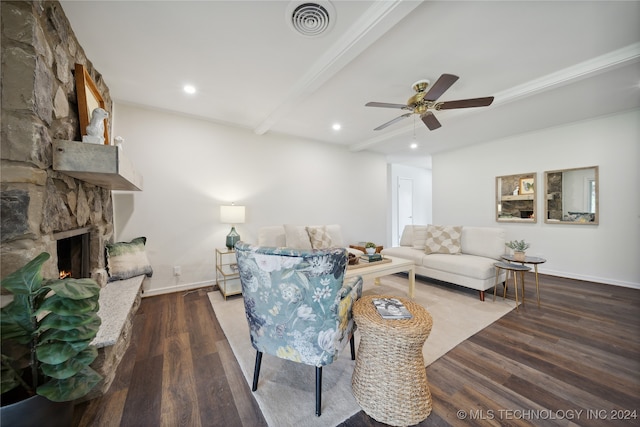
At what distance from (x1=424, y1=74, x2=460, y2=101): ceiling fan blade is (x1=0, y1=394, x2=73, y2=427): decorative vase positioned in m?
2.89

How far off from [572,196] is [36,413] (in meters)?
6.12

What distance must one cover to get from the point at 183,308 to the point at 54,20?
2.68 meters

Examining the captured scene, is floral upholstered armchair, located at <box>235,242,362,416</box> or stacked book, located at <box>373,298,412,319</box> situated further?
stacked book, located at <box>373,298,412,319</box>

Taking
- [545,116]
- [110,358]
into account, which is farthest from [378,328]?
[545,116]

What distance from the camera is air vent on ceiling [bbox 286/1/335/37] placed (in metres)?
1.58

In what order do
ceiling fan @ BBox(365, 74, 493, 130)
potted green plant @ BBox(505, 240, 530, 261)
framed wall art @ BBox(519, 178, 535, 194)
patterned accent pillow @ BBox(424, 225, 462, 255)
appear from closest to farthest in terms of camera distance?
ceiling fan @ BBox(365, 74, 493, 130) → potted green plant @ BBox(505, 240, 530, 261) → patterned accent pillow @ BBox(424, 225, 462, 255) → framed wall art @ BBox(519, 178, 535, 194)

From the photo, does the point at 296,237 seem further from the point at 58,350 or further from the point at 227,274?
the point at 58,350

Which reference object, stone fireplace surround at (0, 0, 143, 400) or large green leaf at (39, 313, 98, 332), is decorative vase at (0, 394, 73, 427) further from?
stone fireplace surround at (0, 0, 143, 400)

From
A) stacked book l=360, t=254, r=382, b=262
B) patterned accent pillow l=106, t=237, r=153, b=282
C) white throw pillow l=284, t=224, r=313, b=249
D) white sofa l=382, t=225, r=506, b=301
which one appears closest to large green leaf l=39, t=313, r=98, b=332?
patterned accent pillow l=106, t=237, r=153, b=282

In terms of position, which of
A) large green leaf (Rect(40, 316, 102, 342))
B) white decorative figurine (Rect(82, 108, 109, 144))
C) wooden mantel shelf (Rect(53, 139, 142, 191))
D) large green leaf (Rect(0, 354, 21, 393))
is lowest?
large green leaf (Rect(0, 354, 21, 393))

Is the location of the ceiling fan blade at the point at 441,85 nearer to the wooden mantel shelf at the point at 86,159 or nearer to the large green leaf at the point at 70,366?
the wooden mantel shelf at the point at 86,159

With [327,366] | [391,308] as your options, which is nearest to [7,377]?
[327,366]

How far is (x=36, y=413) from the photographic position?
911 mm

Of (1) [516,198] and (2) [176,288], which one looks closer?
(2) [176,288]
